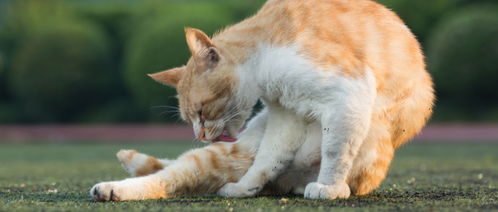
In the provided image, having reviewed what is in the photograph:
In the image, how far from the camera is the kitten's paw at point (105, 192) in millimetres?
2705

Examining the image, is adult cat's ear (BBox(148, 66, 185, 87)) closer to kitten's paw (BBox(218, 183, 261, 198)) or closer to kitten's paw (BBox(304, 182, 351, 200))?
kitten's paw (BBox(218, 183, 261, 198))

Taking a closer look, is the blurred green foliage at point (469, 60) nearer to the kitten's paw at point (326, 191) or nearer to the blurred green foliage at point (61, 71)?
the blurred green foliage at point (61, 71)

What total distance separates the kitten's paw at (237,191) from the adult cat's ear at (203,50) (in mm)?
558

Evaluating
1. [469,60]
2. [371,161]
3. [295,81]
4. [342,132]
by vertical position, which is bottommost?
[469,60]

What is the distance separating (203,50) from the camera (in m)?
3.21

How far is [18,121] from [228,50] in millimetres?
12337

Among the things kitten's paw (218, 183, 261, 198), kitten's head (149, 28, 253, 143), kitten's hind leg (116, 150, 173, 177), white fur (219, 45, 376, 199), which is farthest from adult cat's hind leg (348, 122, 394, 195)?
kitten's hind leg (116, 150, 173, 177)

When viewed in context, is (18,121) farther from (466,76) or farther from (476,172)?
(476,172)

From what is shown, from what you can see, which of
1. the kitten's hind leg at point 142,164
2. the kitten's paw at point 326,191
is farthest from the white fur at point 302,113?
the kitten's hind leg at point 142,164

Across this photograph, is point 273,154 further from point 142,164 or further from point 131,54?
point 131,54

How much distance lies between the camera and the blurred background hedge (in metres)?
11.2

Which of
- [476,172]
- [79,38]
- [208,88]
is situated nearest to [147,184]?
[208,88]

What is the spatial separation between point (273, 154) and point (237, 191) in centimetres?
22

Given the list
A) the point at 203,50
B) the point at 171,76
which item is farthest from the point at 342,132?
the point at 171,76
